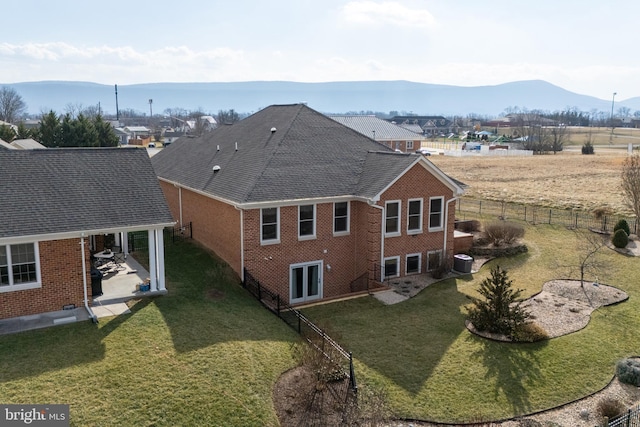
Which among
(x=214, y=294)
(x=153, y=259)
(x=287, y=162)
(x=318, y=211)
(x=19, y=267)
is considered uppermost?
(x=287, y=162)

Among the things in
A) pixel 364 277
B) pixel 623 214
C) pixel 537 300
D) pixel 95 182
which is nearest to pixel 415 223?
pixel 364 277

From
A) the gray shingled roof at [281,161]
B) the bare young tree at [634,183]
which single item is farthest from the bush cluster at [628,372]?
the bare young tree at [634,183]

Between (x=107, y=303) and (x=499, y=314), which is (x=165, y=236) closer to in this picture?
(x=107, y=303)

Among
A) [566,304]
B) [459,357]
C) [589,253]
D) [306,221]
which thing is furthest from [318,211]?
[589,253]

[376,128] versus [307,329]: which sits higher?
[376,128]

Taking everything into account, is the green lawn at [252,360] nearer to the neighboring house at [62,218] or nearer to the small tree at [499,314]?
the small tree at [499,314]

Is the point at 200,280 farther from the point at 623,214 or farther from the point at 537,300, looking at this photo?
the point at 623,214

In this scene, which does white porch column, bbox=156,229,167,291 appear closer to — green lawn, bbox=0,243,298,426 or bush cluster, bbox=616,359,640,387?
green lawn, bbox=0,243,298,426
